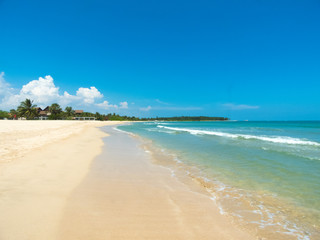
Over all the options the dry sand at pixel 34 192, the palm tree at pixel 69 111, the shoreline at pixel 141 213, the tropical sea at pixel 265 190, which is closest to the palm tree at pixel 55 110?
the palm tree at pixel 69 111

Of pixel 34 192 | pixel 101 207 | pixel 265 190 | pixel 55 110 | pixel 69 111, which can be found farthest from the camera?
pixel 69 111

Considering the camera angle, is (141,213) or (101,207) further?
(101,207)

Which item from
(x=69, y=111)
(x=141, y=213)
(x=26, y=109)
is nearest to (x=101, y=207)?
(x=141, y=213)

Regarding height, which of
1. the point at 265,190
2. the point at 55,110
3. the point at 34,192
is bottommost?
the point at 265,190

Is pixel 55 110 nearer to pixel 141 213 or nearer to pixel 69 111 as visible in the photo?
pixel 69 111

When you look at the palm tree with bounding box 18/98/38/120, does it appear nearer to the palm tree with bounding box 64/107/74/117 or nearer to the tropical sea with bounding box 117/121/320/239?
the palm tree with bounding box 64/107/74/117

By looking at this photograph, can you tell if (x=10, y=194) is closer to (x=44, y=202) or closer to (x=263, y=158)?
(x=44, y=202)

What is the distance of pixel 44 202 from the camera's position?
13.4ft

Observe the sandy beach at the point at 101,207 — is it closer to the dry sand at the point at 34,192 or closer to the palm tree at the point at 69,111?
the dry sand at the point at 34,192

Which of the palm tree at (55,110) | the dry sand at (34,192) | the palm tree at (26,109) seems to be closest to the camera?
the dry sand at (34,192)

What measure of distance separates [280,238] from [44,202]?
4.84m

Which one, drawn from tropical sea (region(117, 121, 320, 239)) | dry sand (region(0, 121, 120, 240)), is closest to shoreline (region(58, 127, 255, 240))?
dry sand (region(0, 121, 120, 240))

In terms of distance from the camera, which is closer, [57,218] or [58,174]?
[57,218]

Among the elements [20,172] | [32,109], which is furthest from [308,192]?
[32,109]
